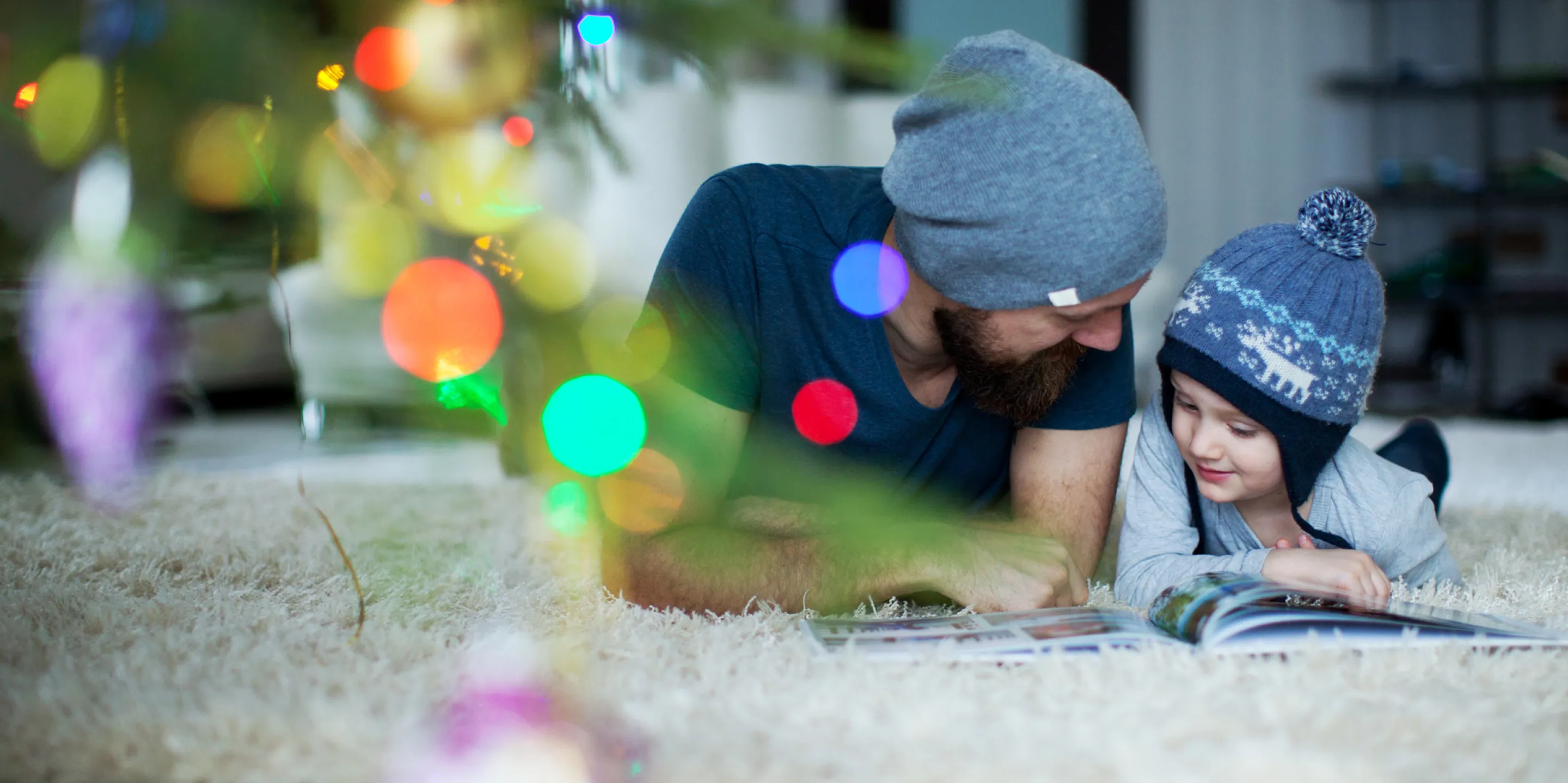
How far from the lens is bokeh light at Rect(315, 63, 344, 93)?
1.54ft

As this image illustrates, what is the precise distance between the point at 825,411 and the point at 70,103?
24.6 inches

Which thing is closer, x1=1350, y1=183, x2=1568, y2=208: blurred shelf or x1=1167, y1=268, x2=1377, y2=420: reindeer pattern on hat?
x1=1167, y1=268, x2=1377, y2=420: reindeer pattern on hat

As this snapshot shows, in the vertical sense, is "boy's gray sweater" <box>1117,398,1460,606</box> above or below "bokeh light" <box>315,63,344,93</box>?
below

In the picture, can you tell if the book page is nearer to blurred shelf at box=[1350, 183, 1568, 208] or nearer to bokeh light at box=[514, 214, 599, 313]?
bokeh light at box=[514, 214, 599, 313]

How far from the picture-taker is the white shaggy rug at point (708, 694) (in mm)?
513

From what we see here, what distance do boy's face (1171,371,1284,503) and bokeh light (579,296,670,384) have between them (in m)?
0.49

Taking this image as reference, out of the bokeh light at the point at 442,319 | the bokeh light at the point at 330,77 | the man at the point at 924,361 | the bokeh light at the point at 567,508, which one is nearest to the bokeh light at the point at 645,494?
the man at the point at 924,361

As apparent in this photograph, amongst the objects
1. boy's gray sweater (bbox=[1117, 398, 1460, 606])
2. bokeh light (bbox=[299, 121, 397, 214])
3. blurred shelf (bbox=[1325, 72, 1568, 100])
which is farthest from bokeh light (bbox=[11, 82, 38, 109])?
blurred shelf (bbox=[1325, 72, 1568, 100])

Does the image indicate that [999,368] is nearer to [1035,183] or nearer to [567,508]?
[1035,183]

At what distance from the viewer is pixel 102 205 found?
2.16 feet

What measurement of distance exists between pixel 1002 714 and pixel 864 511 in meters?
0.28

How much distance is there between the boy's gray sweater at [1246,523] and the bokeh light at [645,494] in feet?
1.34

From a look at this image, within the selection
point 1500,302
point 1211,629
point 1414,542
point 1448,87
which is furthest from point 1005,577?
point 1448,87

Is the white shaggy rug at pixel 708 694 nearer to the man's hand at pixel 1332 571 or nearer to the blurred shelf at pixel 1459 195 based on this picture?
the man's hand at pixel 1332 571
